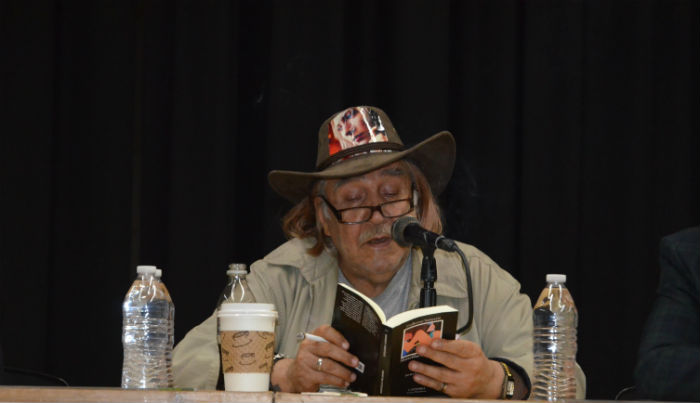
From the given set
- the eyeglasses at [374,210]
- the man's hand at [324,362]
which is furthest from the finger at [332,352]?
the eyeglasses at [374,210]

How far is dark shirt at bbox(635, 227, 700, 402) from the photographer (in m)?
1.82

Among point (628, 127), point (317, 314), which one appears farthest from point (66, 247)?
point (628, 127)

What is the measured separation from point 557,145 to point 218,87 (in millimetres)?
1234

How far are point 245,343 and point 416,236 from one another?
0.42m

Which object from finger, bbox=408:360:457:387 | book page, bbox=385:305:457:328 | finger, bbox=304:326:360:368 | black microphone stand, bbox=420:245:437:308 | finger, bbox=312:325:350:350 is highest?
black microphone stand, bbox=420:245:437:308

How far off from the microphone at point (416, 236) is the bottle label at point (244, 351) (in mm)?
365

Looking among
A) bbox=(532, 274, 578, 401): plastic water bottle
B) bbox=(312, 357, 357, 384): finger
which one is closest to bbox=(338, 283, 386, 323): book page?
bbox=(312, 357, 357, 384): finger

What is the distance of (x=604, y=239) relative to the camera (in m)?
3.33

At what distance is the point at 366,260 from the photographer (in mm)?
2318

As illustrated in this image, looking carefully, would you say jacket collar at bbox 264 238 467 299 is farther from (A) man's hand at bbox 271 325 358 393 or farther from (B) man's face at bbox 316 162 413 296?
(A) man's hand at bbox 271 325 358 393

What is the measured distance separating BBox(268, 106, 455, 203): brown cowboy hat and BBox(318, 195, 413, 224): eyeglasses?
10cm

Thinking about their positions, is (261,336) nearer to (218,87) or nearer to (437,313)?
(437,313)

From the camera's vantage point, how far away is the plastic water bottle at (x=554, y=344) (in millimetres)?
1824

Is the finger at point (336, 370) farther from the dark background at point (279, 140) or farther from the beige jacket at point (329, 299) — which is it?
the dark background at point (279, 140)
